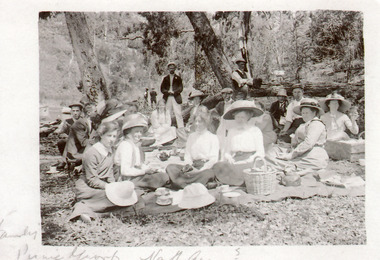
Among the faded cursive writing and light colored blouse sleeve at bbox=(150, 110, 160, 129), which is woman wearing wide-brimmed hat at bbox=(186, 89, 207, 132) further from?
the faded cursive writing

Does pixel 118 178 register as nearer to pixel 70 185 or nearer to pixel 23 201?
pixel 70 185

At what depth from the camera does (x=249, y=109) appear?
351cm

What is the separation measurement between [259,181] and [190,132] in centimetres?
77

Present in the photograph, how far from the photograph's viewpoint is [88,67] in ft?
11.4

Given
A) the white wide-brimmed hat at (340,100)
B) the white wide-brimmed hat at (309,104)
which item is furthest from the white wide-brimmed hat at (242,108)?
the white wide-brimmed hat at (340,100)

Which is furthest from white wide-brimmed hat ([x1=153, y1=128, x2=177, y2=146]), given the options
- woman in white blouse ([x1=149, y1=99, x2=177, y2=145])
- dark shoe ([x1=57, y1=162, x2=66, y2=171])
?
dark shoe ([x1=57, y1=162, x2=66, y2=171])

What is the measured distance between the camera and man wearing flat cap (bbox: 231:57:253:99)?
353 centimetres

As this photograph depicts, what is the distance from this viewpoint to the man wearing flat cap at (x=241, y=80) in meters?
3.53

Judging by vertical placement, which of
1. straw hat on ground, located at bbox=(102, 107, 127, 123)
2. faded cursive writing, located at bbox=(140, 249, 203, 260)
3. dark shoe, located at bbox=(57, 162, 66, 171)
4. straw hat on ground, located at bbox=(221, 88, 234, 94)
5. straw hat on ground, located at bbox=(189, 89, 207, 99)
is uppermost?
straw hat on ground, located at bbox=(221, 88, 234, 94)

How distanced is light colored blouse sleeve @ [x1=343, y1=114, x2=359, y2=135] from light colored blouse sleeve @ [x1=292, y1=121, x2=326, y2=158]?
0.69ft

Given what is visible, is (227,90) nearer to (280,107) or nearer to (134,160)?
(280,107)

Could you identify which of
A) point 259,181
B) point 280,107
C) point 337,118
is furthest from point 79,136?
point 337,118

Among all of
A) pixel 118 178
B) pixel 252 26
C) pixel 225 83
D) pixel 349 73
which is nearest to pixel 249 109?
pixel 225 83
